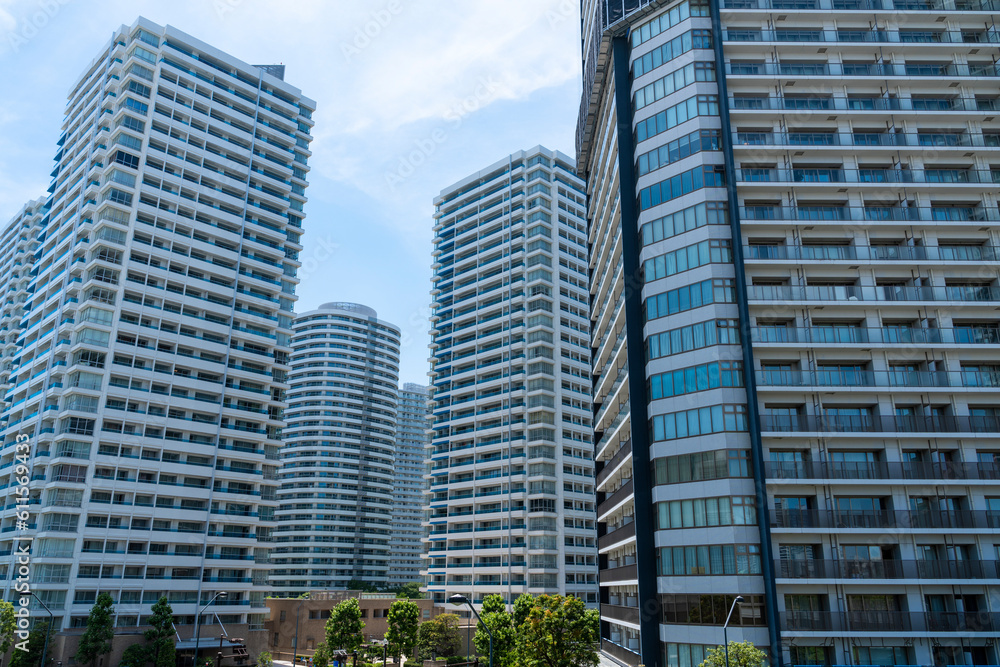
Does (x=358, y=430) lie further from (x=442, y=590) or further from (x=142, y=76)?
(x=142, y=76)

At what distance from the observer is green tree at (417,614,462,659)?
272ft

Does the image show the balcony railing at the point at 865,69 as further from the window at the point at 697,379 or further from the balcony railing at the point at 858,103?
the window at the point at 697,379

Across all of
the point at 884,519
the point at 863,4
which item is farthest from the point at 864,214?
the point at 884,519

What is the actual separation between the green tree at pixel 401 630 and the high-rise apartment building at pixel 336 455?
87166mm

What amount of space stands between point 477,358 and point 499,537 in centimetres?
3078

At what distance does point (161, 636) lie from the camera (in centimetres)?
6831

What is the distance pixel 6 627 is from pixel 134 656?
11461 mm

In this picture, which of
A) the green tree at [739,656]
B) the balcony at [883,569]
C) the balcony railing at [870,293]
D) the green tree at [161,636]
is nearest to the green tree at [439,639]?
the green tree at [161,636]

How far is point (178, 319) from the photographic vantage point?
85.9 meters

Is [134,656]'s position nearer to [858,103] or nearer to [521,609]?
[521,609]

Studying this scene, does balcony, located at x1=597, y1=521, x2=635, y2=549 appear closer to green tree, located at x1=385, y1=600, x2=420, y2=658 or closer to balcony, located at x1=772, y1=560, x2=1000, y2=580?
balcony, located at x1=772, y1=560, x2=1000, y2=580

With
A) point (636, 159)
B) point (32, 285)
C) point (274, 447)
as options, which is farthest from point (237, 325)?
point (636, 159)

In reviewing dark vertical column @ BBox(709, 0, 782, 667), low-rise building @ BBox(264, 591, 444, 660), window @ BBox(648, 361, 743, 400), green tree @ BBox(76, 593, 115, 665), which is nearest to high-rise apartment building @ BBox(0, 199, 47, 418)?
low-rise building @ BBox(264, 591, 444, 660)

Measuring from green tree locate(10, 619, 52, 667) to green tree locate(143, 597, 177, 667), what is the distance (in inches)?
348
